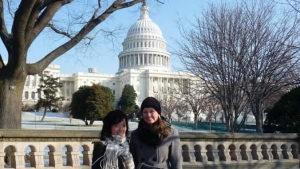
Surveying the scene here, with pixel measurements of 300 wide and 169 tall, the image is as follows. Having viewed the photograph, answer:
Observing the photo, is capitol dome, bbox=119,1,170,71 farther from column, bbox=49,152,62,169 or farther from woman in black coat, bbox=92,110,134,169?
woman in black coat, bbox=92,110,134,169

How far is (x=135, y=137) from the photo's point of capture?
3.87 m

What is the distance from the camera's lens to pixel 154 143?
3.77m

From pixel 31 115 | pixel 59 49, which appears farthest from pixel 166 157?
pixel 31 115

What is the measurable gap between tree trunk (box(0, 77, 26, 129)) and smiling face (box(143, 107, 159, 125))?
5906 mm

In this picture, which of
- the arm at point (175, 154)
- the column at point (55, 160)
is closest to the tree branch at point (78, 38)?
the column at point (55, 160)

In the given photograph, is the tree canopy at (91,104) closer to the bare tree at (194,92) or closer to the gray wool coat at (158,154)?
the bare tree at (194,92)

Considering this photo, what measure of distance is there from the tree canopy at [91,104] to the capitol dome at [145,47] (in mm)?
69195

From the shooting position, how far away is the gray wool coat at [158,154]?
377 cm

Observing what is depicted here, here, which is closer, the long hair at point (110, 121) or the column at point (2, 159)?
the long hair at point (110, 121)

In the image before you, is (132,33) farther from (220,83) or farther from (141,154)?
(141,154)

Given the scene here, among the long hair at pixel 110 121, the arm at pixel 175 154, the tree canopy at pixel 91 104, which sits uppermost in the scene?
the tree canopy at pixel 91 104

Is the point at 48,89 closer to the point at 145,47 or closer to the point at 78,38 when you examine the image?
the point at 145,47

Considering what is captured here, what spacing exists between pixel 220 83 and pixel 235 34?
2.40 metres

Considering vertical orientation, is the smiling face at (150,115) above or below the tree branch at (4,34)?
below
